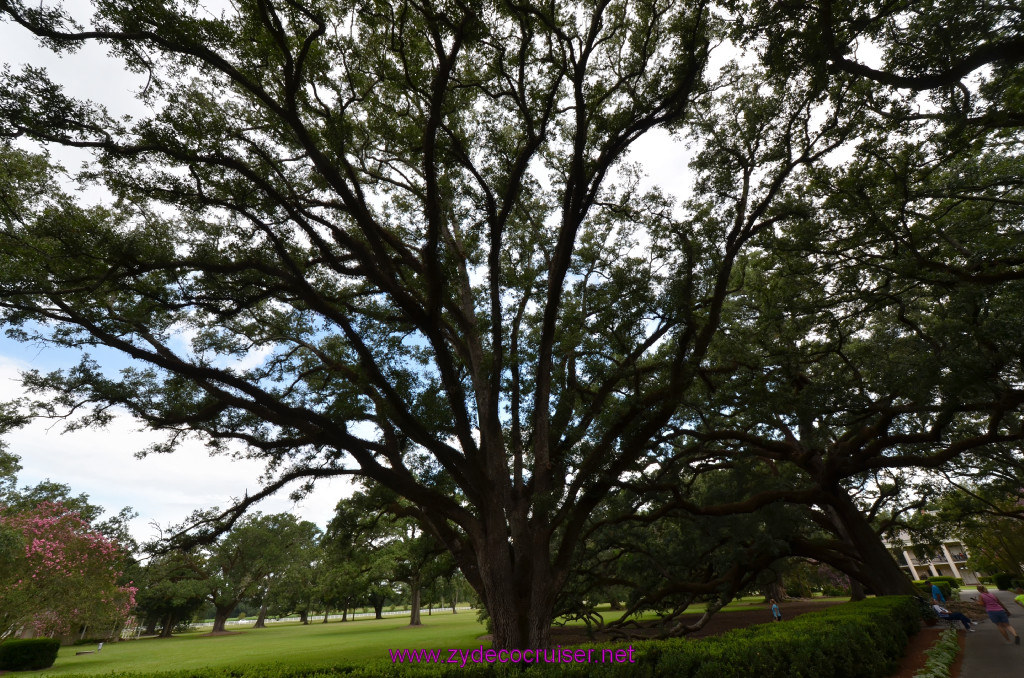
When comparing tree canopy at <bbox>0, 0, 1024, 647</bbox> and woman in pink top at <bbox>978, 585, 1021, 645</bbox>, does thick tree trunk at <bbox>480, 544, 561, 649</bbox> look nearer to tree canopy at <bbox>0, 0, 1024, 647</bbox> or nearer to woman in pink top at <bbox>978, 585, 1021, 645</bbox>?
tree canopy at <bbox>0, 0, 1024, 647</bbox>

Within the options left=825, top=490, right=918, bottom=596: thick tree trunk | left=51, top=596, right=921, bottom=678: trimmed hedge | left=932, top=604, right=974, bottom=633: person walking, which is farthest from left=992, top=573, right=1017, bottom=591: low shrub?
left=51, top=596, right=921, bottom=678: trimmed hedge

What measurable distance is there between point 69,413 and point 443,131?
27.8ft

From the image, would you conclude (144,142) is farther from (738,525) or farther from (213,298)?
(738,525)

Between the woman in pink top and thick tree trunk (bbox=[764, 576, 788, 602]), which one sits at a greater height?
the woman in pink top

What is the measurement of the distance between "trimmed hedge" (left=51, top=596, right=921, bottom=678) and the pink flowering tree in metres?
13.7

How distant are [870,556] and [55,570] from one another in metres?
27.1

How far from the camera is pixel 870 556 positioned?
12.7m

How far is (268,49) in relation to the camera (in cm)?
582

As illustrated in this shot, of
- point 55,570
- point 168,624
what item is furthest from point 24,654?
point 168,624

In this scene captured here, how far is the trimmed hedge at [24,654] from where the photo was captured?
16.7 m

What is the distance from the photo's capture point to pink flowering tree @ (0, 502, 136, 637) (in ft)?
48.3

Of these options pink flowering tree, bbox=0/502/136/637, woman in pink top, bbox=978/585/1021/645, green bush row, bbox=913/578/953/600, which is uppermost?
pink flowering tree, bbox=0/502/136/637

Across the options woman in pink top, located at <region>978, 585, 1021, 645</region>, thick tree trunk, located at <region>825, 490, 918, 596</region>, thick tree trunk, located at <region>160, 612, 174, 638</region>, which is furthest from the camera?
thick tree trunk, located at <region>160, 612, 174, 638</region>

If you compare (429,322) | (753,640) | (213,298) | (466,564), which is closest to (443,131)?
(429,322)
